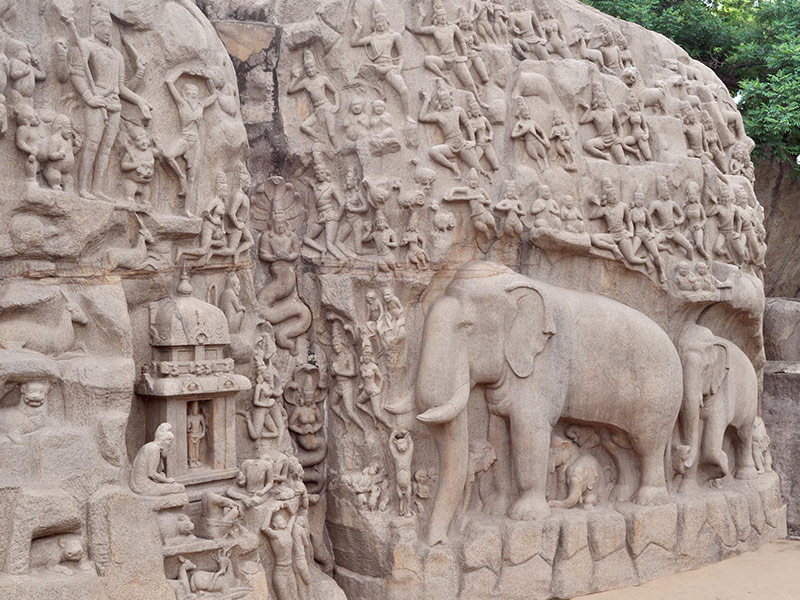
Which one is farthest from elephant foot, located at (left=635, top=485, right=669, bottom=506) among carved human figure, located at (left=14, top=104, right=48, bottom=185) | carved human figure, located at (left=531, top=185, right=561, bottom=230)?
carved human figure, located at (left=14, top=104, right=48, bottom=185)

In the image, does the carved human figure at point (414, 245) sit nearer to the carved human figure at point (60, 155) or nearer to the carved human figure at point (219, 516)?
the carved human figure at point (219, 516)

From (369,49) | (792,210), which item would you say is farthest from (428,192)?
(792,210)

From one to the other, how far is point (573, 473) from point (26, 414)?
5.10 meters

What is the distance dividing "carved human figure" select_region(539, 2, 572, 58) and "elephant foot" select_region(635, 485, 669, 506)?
14.5 ft

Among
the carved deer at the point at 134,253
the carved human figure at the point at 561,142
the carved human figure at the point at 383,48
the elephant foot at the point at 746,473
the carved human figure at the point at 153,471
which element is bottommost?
the elephant foot at the point at 746,473

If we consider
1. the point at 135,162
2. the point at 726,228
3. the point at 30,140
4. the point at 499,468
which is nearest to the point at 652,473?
the point at 499,468

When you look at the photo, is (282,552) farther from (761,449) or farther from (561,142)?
(761,449)

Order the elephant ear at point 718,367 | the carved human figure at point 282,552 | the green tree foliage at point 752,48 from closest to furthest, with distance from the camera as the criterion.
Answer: the carved human figure at point 282,552
the elephant ear at point 718,367
the green tree foliage at point 752,48

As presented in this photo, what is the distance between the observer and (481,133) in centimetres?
988

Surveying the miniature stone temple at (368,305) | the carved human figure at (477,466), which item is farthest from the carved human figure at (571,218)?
the carved human figure at (477,466)

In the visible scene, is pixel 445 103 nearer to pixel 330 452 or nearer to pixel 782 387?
pixel 330 452

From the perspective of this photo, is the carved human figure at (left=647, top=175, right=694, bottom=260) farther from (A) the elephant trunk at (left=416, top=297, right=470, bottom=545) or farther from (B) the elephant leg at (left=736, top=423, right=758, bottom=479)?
(A) the elephant trunk at (left=416, top=297, right=470, bottom=545)

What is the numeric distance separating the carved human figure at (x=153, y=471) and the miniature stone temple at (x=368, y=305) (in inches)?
0.8

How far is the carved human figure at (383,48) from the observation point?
9555 millimetres
